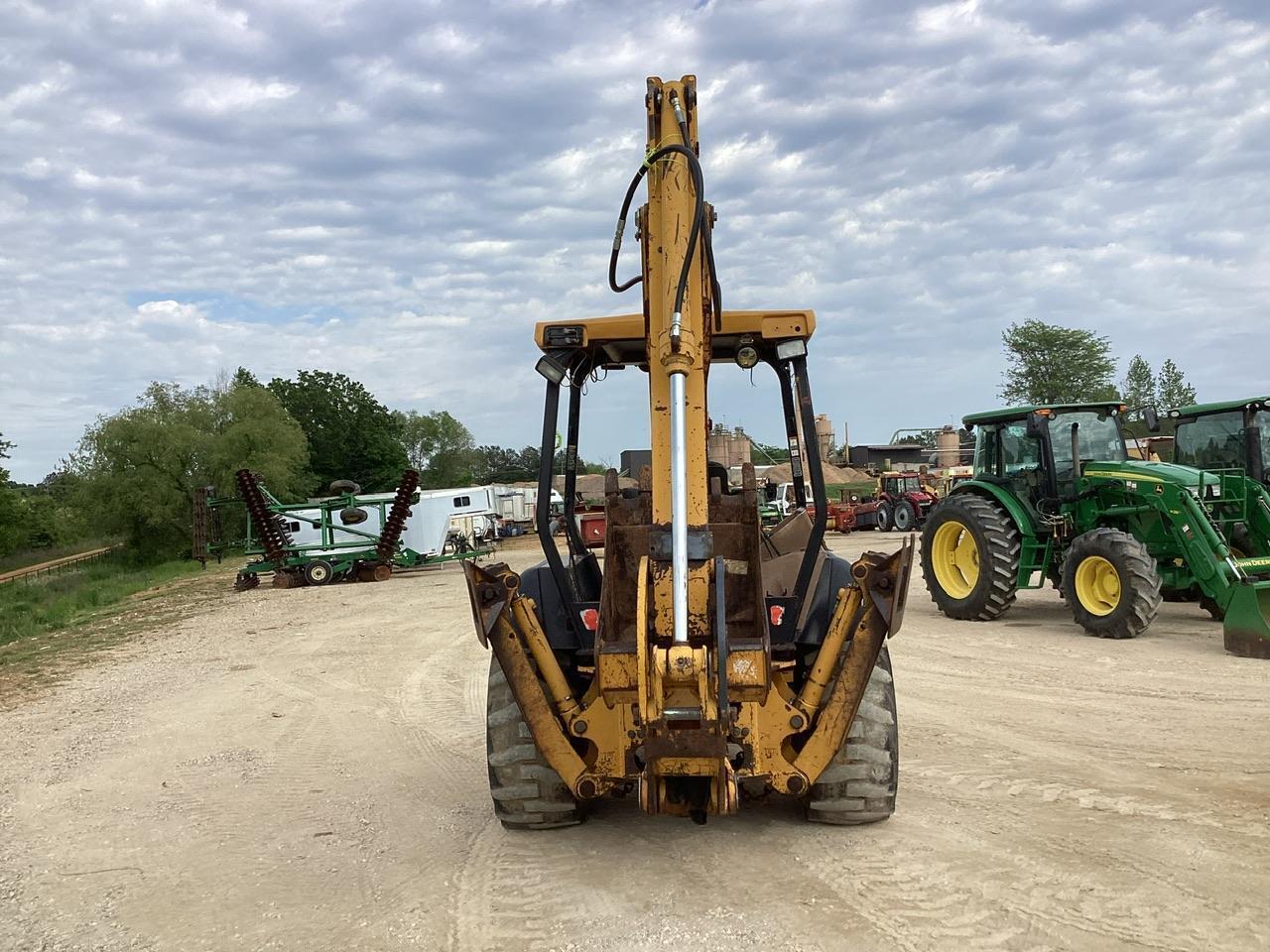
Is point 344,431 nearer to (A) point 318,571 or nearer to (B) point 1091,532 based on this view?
(A) point 318,571

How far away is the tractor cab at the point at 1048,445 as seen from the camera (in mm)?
11172

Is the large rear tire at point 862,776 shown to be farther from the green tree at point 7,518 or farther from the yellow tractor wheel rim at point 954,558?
the green tree at point 7,518

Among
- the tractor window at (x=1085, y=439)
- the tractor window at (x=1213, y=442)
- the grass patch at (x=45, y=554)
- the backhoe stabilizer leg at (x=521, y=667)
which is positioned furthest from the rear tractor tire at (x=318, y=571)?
the grass patch at (x=45, y=554)

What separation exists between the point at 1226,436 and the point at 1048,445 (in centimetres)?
253

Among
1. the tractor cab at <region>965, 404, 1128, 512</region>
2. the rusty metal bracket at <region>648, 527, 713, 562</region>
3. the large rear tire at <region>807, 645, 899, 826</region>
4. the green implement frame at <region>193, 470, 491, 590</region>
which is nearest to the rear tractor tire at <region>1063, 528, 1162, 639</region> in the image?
the tractor cab at <region>965, 404, 1128, 512</region>

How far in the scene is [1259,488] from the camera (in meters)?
10.6

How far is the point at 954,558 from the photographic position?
1235 centimetres

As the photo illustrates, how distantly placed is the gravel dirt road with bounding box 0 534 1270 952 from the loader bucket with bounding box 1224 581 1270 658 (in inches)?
8.5

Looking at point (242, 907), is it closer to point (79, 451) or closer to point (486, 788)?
point (486, 788)

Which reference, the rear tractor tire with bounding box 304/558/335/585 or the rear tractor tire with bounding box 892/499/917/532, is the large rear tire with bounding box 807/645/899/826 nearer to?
the rear tractor tire with bounding box 304/558/335/585

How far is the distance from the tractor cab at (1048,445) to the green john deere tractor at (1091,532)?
0.01 m

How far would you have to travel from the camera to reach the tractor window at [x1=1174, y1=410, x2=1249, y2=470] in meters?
11.7

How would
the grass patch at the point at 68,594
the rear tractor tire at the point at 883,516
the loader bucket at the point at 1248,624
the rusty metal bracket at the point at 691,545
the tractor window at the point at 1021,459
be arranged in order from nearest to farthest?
1. the rusty metal bracket at the point at 691,545
2. the loader bucket at the point at 1248,624
3. the tractor window at the point at 1021,459
4. the grass patch at the point at 68,594
5. the rear tractor tire at the point at 883,516

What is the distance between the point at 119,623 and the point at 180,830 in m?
13.9
